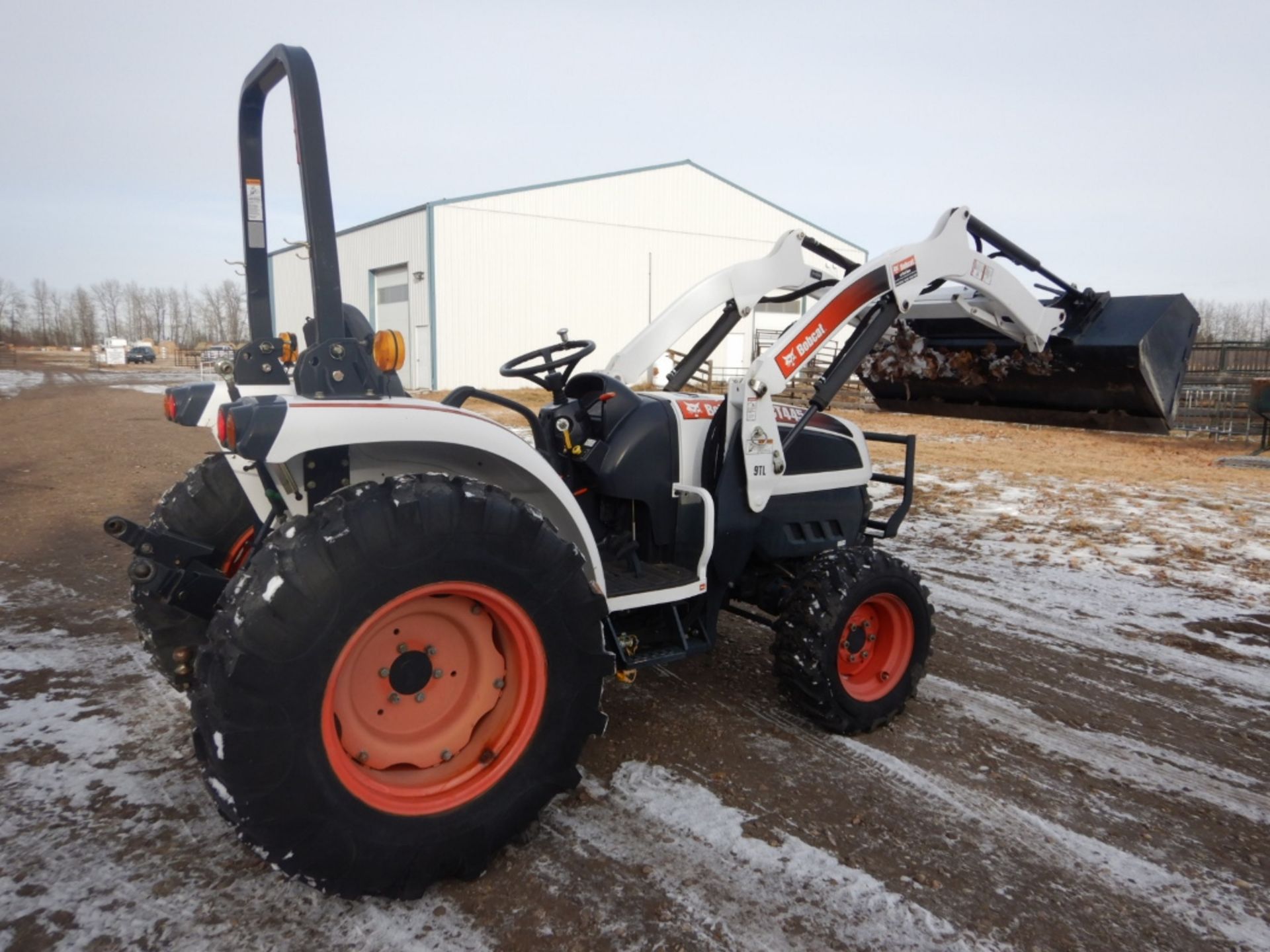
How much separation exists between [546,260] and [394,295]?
16.9 ft

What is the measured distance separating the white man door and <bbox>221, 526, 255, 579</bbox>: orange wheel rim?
22.0m

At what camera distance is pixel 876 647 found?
3812 mm

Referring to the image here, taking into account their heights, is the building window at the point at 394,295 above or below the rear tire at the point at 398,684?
above

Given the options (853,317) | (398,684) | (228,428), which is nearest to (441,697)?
(398,684)

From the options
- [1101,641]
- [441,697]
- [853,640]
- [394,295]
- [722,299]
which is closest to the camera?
[441,697]

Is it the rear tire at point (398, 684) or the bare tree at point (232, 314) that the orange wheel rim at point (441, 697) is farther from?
the bare tree at point (232, 314)

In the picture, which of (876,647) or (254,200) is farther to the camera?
(876,647)

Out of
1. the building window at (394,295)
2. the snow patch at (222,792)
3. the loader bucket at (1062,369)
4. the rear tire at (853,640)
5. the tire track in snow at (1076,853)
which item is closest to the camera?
the snow patch at (222,792)

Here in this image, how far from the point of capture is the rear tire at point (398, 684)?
207cm

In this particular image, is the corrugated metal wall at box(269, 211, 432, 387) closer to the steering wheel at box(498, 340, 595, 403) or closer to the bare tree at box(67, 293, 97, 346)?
the steering wheel at box(498, 340, 595, 403)

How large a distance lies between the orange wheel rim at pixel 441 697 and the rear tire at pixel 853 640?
1321mm

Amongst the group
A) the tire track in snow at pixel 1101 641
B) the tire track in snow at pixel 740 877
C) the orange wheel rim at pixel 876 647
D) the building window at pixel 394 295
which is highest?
the building window at pixel 394 295

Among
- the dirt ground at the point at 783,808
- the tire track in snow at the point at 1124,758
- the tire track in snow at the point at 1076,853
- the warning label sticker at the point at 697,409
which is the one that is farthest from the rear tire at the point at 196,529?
the tire track in snow at the point at 1124,758

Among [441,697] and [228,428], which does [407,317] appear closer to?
[441,697]
